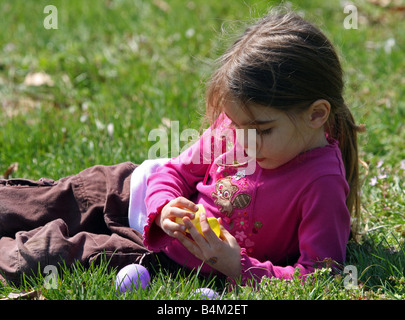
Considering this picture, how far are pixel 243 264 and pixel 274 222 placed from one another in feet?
0.73

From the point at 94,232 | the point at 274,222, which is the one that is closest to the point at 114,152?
the point at 94,232

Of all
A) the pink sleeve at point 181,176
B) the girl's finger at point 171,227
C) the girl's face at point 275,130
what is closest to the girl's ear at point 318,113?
the girl's face at point 275,130

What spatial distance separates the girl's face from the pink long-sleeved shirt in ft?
0.25

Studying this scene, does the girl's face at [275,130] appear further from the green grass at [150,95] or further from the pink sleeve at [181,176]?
the green grass at [150,95]

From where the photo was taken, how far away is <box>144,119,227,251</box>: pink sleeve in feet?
8.32

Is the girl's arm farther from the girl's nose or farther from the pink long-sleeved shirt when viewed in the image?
the girl's nose

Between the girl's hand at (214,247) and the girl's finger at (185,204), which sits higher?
the girl's finger at (185,204)

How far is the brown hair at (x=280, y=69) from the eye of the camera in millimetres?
2246

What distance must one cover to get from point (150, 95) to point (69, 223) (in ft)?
5.41

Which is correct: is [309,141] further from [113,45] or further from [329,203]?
[113,45]

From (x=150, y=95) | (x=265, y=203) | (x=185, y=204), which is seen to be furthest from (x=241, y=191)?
(x=150, y=95)

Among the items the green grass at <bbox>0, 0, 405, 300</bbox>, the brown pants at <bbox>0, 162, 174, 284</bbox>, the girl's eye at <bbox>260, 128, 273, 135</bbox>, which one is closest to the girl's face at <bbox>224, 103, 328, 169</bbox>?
the girl's eye at <bbox>260, 128, 273, 135</bbox>

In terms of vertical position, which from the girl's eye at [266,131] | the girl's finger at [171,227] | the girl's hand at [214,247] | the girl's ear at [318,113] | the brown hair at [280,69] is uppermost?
the brown hair at [280,69]

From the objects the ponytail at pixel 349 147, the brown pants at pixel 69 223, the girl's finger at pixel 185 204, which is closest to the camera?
the girl's finger at pixel 185 204
